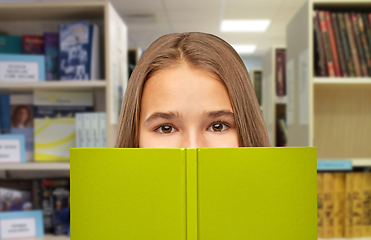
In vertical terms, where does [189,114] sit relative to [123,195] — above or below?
above

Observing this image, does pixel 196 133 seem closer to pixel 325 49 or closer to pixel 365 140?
pixel 325 49

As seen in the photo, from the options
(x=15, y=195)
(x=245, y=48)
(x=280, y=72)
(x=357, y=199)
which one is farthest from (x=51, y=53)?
(x=245, y=48)

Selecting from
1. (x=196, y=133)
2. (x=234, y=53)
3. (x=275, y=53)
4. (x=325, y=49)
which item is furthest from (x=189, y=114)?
(x=275, y=53)

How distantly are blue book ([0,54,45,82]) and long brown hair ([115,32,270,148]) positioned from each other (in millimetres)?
1026

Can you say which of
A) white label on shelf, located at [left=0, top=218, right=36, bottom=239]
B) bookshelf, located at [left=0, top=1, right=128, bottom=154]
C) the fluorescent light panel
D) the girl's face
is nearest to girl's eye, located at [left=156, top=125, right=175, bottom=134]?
the girl's face

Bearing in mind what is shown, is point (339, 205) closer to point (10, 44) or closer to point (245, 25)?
point (10, 44)

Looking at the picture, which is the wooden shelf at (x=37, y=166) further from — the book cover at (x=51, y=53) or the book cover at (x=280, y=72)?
the book cover at (x=280, y=72)

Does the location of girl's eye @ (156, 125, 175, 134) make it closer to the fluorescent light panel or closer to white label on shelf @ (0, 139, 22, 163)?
white label on shelf @ (0, 139, 22, 163)

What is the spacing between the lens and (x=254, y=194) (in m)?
0.36

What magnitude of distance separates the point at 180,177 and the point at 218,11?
440 centimetres

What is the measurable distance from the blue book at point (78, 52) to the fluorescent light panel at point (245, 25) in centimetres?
375

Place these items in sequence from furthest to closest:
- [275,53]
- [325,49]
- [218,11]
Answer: [218,11] < [275,53] < [325,49]

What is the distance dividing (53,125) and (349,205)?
1.51m

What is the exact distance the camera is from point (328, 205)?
1.38m
